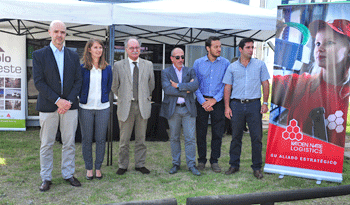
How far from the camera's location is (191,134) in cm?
396

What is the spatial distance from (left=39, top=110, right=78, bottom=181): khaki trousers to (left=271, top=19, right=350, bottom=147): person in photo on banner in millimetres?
2564

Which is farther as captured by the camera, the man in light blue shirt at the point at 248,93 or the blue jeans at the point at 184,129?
the blue jeans at the point at 184,129

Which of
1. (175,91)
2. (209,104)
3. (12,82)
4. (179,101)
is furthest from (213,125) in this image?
(12,82)

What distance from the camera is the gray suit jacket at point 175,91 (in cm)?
381

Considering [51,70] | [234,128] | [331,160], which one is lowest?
[331,160]

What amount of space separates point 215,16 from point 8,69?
4.89 m

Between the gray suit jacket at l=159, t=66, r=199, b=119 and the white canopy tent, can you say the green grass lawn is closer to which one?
the white canopy tent

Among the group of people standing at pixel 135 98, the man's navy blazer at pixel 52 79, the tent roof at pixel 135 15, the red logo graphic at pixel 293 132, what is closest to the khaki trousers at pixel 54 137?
Result: the group of people standing at pixel 135 98

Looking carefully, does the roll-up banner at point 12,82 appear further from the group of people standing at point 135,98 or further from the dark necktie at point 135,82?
the dark necktie at point 135,82

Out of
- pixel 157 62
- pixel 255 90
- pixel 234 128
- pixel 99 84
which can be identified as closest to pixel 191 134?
pixel 234 128

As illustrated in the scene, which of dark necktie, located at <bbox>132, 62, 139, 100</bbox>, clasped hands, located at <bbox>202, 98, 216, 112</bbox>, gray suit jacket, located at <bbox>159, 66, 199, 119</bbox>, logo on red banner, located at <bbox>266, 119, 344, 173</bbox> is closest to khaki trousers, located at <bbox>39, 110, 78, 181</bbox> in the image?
dark necktie, located at <bbox>132, 62, 139, 100</bbox>

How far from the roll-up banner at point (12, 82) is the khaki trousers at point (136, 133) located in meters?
3.83

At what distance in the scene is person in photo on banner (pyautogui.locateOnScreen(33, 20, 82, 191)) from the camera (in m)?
3.20

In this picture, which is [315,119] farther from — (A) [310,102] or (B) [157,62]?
(B) [157,62]
